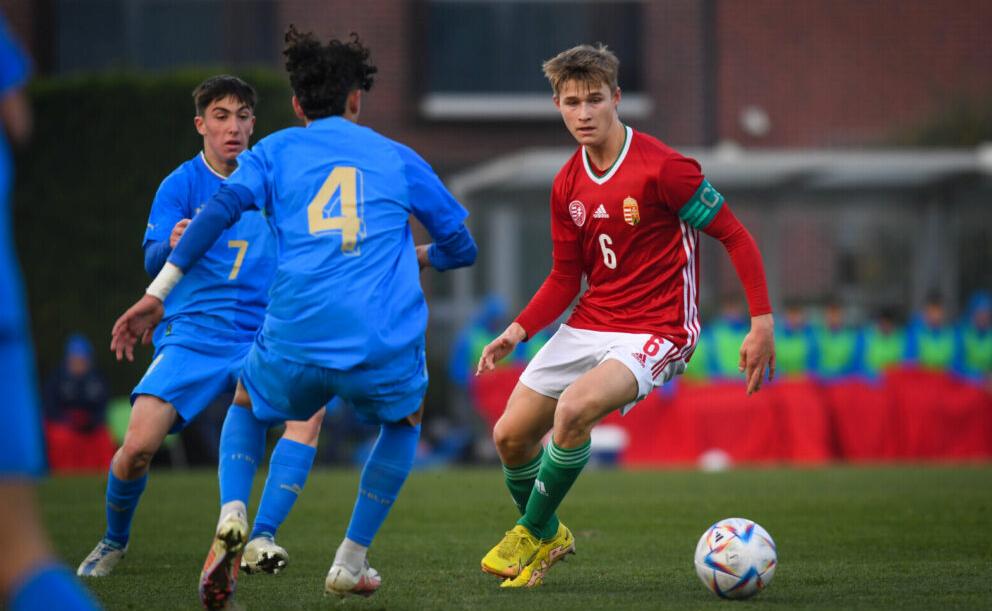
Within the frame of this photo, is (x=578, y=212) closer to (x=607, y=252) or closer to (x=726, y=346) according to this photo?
(x=607, y=252)

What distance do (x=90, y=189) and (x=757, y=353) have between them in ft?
48.2

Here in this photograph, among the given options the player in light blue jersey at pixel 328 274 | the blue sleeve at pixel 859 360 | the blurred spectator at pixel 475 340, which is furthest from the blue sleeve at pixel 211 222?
the blue sleeve at pixel 859 360

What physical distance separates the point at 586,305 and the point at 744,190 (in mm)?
13704

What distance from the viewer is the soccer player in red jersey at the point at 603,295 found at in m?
6.10

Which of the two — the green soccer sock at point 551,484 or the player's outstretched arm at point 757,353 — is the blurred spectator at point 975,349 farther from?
the green soccer sock at point 551,484

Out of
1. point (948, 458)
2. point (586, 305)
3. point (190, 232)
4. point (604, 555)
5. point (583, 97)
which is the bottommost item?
point (948, 458)

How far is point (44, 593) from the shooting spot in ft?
10.5

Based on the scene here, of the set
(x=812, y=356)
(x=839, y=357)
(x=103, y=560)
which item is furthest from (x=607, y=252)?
(x=839, y=357)

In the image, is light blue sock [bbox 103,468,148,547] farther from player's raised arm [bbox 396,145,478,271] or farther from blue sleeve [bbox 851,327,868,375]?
blue sleeve [bbox 851,327,868,375]

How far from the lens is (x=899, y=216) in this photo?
20.8 m

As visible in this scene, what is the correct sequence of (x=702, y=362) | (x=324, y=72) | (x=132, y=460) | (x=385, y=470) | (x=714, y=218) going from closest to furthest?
(x=324, y=72), (x=385, y=470), (x=714, y=218), (x=132, y=460), (x=702, y=362)

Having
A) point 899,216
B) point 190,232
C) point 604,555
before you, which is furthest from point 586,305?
point 899,216

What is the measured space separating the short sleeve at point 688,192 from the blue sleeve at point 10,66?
11.0ft

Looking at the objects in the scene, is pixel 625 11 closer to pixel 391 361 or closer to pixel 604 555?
pixel 604 555
